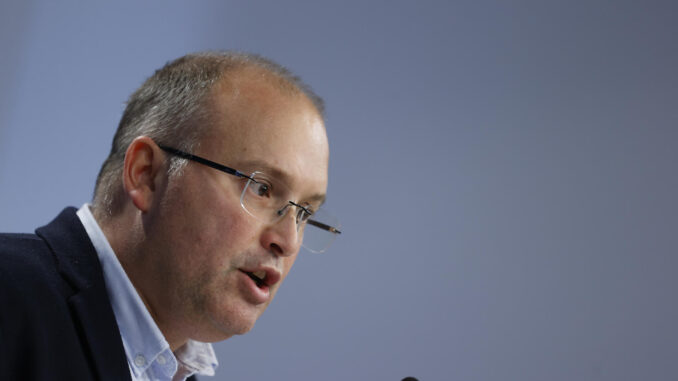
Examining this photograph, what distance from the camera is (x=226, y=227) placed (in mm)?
987

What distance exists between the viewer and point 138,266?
102 centimetres

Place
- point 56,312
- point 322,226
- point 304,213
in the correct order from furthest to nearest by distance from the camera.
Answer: point 322,226, point 304,213, point 56,312

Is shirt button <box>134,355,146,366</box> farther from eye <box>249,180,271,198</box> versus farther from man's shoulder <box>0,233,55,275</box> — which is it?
eye <box>249,180,271,198</box>

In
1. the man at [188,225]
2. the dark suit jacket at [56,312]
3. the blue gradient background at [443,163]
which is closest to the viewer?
the dark suit jacket at [56,312]

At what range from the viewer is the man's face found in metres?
0.99

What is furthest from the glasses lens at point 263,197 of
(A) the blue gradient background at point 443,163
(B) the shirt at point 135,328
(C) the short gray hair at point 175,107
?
(A) the blue gradient background at point 443,163

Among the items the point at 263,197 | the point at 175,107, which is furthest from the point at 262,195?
the point at 175,107

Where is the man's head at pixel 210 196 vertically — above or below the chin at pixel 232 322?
above

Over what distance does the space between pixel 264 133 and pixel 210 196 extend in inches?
5.3

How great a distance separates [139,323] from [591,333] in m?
1.03

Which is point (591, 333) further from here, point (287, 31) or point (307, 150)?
point (287, 31)

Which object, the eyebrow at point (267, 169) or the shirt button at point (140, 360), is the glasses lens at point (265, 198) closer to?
the eyebrow at point (267, 169)

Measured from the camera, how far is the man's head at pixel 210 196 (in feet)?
3.26

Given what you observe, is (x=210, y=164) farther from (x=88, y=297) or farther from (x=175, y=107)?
(x=88, y=297)
